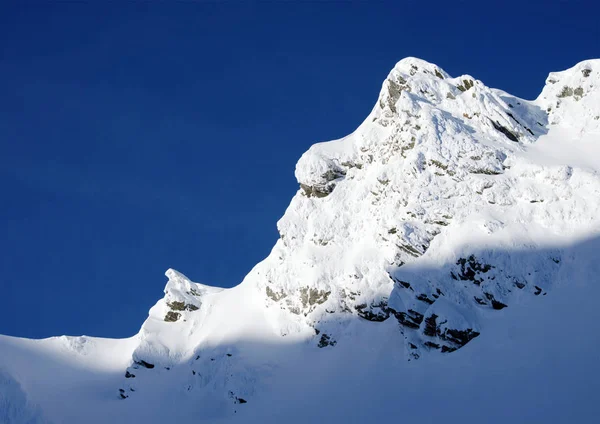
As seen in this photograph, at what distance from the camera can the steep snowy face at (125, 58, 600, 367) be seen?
244 feet

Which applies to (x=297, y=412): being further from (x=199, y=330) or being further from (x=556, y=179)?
(x=556, y=179)

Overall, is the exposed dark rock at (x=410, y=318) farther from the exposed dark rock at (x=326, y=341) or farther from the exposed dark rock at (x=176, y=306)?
the exposed dark rock at (x=176, y=306)

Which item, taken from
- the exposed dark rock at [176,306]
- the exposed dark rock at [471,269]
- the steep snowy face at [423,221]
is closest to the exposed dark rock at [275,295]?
the steep snowy face at [423,221]

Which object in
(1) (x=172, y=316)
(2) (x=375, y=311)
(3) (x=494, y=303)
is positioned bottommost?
(3) (x=494, y=303)

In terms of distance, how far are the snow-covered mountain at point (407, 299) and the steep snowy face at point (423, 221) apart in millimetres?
201

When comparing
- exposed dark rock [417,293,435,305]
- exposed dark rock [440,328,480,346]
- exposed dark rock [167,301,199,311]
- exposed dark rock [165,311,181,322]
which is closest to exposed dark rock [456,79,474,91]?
exposed dark rock [417,293,435,305]

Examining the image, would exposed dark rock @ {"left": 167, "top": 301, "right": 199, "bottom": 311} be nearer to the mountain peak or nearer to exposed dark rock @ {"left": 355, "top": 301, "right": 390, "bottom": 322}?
exposed dark rock @ {"left": 355, "top": 301, "right": 390, "bottom": 322}

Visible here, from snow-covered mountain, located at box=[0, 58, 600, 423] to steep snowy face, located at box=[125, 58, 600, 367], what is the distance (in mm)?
201

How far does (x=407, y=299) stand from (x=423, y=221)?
9.89m

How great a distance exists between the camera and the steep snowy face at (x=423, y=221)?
74375 mm

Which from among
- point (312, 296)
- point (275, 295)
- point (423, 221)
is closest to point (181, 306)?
point (275, 295)

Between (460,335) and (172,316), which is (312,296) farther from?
(172,316)

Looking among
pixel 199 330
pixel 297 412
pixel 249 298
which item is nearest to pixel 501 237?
pixel 297 412

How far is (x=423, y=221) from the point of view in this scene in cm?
8194
